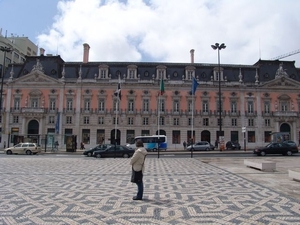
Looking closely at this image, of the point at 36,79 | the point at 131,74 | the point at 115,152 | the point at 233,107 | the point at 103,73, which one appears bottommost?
the point at 115,152

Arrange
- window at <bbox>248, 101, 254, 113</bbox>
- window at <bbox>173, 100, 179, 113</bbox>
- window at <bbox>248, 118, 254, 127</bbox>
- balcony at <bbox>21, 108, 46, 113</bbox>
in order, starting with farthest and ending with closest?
window at <bbox>248, 101, 254, 113</bbox>, window at <bbox>173, 100, 179, 113</bbox>, window at <bbox>248, 118, 254, 127</bbox>, balcony at <bbox>21, 108, 46, 113</bbox>

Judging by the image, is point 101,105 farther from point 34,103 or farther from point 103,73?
point 34,103

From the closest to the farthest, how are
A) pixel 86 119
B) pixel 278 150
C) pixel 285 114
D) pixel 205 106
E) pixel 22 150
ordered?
pixel 278 150, pixel 22 150, pixel 285 114, pixel 86 119, pixel 205 106

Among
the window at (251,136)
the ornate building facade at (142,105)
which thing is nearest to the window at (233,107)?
the ornate building facade at (142,105)

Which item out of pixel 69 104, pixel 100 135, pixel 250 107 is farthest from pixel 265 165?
pixel 69 104

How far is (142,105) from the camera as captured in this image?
161 ft

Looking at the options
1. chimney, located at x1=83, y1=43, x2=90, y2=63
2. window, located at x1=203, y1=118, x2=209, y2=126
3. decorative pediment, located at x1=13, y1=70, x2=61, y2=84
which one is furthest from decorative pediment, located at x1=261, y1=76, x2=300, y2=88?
decorative pediment, located at x1=13, y1=70, x2=61, y2=84

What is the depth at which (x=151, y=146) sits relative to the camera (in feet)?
129

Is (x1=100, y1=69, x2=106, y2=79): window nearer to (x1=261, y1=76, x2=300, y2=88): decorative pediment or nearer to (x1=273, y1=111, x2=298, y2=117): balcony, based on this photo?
(x1=261, y1=76, x2=300, y2=88): decorative pediment

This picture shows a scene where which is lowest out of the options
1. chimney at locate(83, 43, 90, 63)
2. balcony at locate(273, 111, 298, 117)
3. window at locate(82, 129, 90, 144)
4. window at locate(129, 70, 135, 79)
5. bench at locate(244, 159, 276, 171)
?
bench at locate(244, 159, 276, 171)

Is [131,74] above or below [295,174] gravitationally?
above

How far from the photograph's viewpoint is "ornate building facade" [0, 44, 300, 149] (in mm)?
48281

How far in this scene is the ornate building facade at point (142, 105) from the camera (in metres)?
48.3

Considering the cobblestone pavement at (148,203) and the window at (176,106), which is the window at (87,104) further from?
the cobblestone pavement at (148,203)
